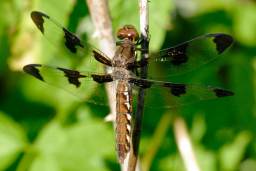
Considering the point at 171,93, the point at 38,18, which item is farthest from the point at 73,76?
the point at 171,93

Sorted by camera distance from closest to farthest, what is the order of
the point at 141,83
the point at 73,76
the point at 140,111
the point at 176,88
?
the point at 140,111
the point at 141,83
the point at 176,88
the point at 73,76

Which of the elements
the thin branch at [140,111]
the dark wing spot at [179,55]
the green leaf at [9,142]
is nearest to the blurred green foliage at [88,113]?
the green leaf at [9,142]

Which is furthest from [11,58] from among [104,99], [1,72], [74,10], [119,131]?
[119,131]

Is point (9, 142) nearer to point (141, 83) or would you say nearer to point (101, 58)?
point (101, 58)

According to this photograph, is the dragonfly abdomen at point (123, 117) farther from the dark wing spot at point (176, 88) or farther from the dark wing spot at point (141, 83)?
the dark wing spot at point (176, 88)

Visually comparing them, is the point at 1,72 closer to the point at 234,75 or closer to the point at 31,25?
the point at 31,25

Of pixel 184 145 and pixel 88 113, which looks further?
pixel 88 113

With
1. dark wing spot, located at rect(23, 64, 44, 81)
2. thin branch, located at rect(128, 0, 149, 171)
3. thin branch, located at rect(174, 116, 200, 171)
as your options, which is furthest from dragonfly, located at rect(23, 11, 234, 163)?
thin branch, located at rect(174, 116, 200, 171)
